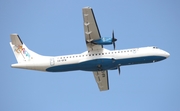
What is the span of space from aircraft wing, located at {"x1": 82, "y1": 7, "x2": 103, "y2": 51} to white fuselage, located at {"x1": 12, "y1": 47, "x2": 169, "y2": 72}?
2.15 feet

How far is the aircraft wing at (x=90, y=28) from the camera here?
102 ft

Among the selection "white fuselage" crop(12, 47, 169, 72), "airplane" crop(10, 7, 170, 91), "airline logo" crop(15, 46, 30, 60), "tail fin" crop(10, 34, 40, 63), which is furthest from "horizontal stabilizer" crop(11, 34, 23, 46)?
"white fuselage" crop(12, 47, 169, 72)

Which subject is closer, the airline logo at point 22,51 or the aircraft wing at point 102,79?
the airline logo at point 22,51

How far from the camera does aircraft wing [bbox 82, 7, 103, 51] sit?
102ft

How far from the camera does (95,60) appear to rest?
33656 mm

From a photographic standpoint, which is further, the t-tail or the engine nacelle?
the t-tail

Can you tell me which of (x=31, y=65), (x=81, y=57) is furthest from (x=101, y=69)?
(x=31, y=65)

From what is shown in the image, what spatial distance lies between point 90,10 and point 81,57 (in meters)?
5.35

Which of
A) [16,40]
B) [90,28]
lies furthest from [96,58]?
[16,40]

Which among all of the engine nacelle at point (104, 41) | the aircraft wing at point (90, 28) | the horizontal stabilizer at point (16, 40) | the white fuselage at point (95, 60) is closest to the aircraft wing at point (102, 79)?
the white fuselage at point (95, 60)

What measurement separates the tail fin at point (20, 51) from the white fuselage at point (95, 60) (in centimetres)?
95

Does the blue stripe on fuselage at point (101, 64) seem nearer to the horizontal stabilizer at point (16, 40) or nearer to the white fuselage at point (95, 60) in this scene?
the white fuselage at point (95, 60)

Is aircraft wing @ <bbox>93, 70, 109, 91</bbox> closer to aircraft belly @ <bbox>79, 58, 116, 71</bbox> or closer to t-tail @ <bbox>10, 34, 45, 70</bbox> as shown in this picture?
aircraft belly @ <bbox>79, 58, 116, 71</bbox>

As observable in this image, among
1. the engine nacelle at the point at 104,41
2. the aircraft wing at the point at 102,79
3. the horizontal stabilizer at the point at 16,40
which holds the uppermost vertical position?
the horizontal stabilizer at the point at 16,40
